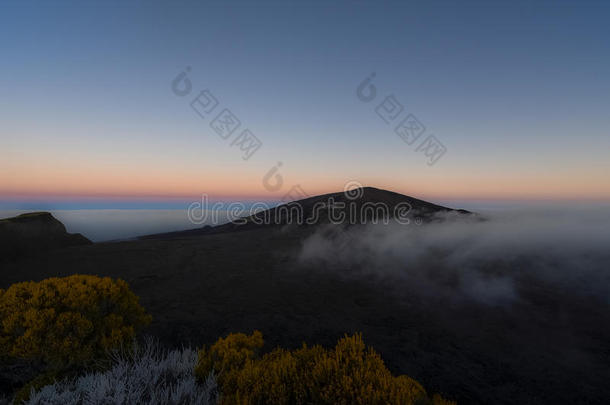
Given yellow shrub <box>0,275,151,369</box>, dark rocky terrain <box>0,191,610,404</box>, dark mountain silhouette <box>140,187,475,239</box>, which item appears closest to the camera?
yellow shrub <box>0,275,151,369</box>

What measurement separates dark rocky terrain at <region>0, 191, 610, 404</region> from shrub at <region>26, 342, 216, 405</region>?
4.14 metres

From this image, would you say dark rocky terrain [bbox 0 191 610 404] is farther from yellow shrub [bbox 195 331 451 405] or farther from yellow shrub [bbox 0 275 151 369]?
yellow shrub [bbox 195 331 451 405]

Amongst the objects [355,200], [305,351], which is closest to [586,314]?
[305,351]

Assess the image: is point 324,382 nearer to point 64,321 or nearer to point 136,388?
point 136,388

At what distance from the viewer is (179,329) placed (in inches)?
388

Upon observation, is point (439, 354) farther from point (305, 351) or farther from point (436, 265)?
point (436, 265)

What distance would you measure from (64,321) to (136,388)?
252 cm

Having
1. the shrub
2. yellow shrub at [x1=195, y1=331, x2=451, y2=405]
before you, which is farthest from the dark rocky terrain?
yellow shrub at [x1=195, y1=331, x2=451, y2=405]

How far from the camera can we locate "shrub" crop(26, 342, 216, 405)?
4234 millimetres

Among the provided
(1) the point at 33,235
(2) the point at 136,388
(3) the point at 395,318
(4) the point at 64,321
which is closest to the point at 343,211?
(3) the point at 395,318

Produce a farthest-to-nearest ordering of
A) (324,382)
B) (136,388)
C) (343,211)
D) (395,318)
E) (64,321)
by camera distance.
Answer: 1. (343,211)
2. (395,318)
3. (64,321)
4. (136,388)
5. (324,382)

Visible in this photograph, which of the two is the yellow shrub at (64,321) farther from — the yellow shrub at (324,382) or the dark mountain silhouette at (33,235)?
the dark mountain silhouette at (33,235)

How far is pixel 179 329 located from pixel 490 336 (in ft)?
36.8

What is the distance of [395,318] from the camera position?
11570mm
